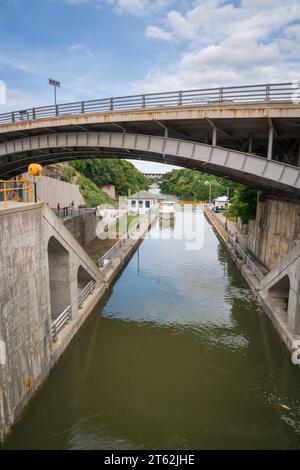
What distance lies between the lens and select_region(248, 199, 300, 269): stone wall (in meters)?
17.6

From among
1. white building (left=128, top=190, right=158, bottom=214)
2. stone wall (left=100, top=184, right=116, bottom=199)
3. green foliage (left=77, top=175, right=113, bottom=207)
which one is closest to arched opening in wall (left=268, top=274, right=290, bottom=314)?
green foliage (left=77, top=175, right=113, bottom=207)

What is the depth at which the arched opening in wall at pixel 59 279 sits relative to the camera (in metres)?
12.9

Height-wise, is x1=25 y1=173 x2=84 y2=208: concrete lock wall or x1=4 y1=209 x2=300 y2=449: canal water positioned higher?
x1=25 y1=173 x2=84 y2=208: concrete lock wall

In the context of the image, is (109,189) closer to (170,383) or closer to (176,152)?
(176,152)

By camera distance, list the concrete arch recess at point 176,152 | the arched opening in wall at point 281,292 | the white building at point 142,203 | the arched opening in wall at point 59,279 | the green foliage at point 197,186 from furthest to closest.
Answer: the green foliage at point 197,186, the white building at point 142,203, the arched opening in wall at point 281,292, the arched opening in wall at point 59,279, the concrete arch recess at point 176,152

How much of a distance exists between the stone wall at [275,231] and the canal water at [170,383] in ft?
11.9

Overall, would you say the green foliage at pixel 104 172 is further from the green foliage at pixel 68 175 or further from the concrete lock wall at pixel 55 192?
the concrete lock wall at pixel 55 192

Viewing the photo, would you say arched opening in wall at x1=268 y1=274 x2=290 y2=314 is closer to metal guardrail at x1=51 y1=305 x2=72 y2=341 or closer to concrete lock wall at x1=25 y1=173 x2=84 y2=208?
metal guardrail at x1=51 y1=305 x2=72 y2=341

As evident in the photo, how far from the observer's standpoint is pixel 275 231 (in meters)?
20.5

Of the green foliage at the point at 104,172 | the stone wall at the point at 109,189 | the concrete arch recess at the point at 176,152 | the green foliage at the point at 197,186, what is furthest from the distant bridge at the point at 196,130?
the green foliage at the point at 197,186

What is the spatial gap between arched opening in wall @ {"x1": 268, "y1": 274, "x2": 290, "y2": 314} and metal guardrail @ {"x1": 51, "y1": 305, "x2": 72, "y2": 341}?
1003cm

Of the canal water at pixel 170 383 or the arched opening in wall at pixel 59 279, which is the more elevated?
the arched opening in wall at pixel 59 279

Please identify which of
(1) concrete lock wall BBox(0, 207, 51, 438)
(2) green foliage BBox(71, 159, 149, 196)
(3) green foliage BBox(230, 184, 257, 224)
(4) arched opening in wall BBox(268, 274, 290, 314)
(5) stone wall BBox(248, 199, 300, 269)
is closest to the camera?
(1) concrete lock wall BBox(0, 207, 51, 438)

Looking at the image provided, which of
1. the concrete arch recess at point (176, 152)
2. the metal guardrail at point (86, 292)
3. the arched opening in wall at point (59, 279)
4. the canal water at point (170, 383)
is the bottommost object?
the canal water at point (170, 383)
